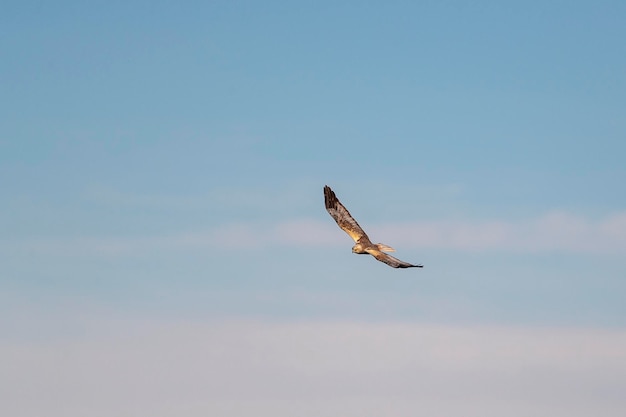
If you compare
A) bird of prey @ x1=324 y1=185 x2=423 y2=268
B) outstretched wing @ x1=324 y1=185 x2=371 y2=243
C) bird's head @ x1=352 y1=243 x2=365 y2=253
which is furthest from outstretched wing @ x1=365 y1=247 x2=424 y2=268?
outstretched wing @ x1=324 y1=185 x2=371 y2=243

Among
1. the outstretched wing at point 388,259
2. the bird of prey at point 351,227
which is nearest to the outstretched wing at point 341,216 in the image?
the bird of prey at point 351,227

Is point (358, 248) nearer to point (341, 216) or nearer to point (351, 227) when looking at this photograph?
point (351, 227)

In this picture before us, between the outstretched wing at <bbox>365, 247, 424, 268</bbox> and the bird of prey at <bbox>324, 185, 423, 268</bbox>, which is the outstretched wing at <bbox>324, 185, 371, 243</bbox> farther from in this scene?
the outstretched wing at <bbox>365, 247, 424, 268</bbox>

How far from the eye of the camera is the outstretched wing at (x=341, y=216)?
416ft

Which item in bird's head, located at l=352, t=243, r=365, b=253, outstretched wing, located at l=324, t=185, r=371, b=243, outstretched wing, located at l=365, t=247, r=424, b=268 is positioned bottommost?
outstretched wing, located at l=365, t=247, r=424, b=268

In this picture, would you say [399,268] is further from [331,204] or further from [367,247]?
[331,204]

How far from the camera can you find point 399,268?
10681 centimetres

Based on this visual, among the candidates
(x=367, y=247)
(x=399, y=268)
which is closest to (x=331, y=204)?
(x=367, y=247)

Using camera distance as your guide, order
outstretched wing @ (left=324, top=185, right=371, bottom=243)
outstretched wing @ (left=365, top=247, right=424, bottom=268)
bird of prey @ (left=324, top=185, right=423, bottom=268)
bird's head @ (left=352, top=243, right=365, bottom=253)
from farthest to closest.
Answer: outstretched wing @ (left=324, top=185, right=371, bottom=243) < bird's head @ (left=352, top=243, right=365, bottom=253) < bird of prey @ (left=324, top=185, right=423, bottom=268) < outstretched wing @ (left=365, top=247, right=424, bottom=268)

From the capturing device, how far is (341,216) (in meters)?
128

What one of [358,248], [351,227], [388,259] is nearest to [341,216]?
[351,227]

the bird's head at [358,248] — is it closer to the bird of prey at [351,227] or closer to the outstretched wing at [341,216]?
the bird of prey at [351,227]

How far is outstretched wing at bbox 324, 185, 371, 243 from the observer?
416ft

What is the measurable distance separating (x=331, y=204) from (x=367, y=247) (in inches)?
390
